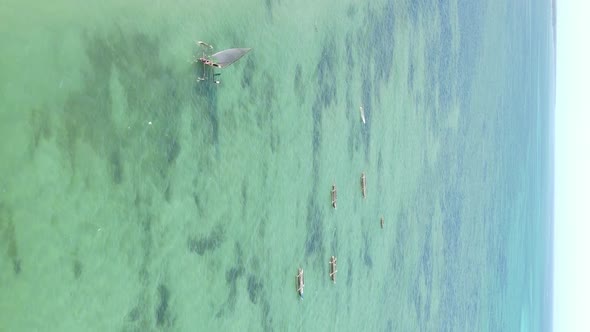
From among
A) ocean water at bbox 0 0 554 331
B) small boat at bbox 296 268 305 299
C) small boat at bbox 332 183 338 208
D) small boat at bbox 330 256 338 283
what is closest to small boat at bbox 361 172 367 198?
ocean water at bbox 0 0 554 331

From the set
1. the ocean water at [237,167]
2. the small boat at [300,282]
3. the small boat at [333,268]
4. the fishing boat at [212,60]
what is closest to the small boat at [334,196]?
the ocean water at [237,167]

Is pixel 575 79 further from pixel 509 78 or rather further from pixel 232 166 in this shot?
pixel 232 166

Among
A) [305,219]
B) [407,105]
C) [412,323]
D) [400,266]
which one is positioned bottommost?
[412,323]

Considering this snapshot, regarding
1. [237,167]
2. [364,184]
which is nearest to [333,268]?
[364,184]

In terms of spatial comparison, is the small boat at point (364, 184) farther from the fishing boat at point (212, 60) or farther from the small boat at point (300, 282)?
the fishing boat at point (212, 60)

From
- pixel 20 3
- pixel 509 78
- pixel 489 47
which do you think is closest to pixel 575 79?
pixel 509 78

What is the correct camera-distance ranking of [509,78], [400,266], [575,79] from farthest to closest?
[575,79]
[509,78]
[400,266]
